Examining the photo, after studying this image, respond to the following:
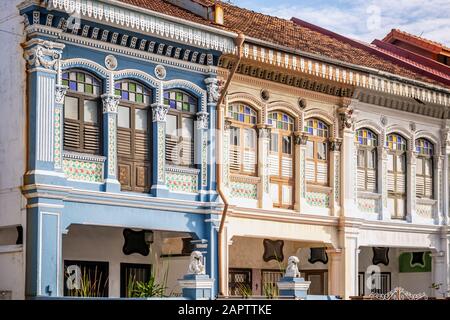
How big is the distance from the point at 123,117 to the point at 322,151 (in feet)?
18.1

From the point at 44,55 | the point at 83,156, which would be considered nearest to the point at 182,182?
the point at 83,156

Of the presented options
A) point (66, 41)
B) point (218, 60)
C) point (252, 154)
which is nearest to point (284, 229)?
point (252, 154)

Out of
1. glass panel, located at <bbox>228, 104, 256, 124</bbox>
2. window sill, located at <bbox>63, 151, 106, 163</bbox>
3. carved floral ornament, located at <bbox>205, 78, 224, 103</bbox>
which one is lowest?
window sill, located at <bbox>63, 151, 106, 163</bbox>

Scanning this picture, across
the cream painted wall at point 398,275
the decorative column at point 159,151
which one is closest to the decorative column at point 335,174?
the cream painted wall at point 398,275

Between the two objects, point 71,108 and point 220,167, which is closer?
point 71,108

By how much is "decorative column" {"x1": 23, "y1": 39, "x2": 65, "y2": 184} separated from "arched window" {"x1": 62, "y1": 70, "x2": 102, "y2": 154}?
45 centimetres

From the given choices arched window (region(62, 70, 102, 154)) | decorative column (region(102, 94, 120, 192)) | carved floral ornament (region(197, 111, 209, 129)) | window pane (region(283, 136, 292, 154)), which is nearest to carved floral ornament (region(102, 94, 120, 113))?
decorative column (region(102, 94, 120, 192))

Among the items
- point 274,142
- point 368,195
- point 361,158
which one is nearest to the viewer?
point 274,142

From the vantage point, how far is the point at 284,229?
19.7 meters

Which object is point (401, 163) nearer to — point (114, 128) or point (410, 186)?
point (410, 186)

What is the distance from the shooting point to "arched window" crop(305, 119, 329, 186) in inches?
800

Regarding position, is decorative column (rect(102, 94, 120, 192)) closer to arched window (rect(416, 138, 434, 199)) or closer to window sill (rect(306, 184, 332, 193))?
window sill (rect(306, 184, 332, 193))

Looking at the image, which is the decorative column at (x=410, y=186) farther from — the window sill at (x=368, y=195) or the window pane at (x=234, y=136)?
the window pane at (x=234, y=136)

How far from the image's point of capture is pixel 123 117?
16.8m
